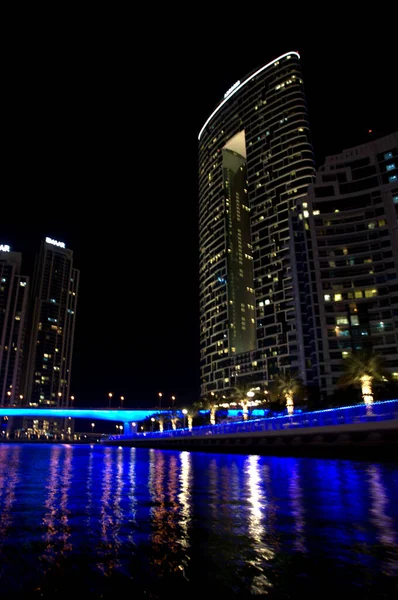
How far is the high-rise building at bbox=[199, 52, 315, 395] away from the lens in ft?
472

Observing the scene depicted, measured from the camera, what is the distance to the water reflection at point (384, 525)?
23.3ft

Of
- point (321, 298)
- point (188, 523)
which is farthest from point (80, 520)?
point (321, 298)

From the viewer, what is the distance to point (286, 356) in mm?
131625

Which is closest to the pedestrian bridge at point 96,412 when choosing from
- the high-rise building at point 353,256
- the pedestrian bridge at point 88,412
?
the pedestrian bridge at point 88,412

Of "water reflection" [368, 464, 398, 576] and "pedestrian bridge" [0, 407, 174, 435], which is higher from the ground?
"pedestrian bridge" [0, 407, 174, 435]

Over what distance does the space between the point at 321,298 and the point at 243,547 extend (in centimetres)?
10549

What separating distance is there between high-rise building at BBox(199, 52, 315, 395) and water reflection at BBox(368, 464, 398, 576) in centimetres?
10817

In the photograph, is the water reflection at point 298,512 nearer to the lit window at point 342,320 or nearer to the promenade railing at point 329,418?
the promenade railing at point 329,418

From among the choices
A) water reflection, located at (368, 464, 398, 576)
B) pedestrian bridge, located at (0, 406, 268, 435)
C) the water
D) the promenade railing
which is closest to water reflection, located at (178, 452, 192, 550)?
the water

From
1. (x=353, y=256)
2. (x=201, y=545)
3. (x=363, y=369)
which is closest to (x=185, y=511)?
(x=201, y=545)

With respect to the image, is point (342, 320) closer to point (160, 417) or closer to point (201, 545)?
point (160, 417)

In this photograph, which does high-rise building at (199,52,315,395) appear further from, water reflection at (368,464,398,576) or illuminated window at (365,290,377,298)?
water reflection at (368,464,398,576)

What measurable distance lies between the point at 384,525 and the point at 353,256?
108 meters

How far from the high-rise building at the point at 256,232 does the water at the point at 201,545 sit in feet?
364
